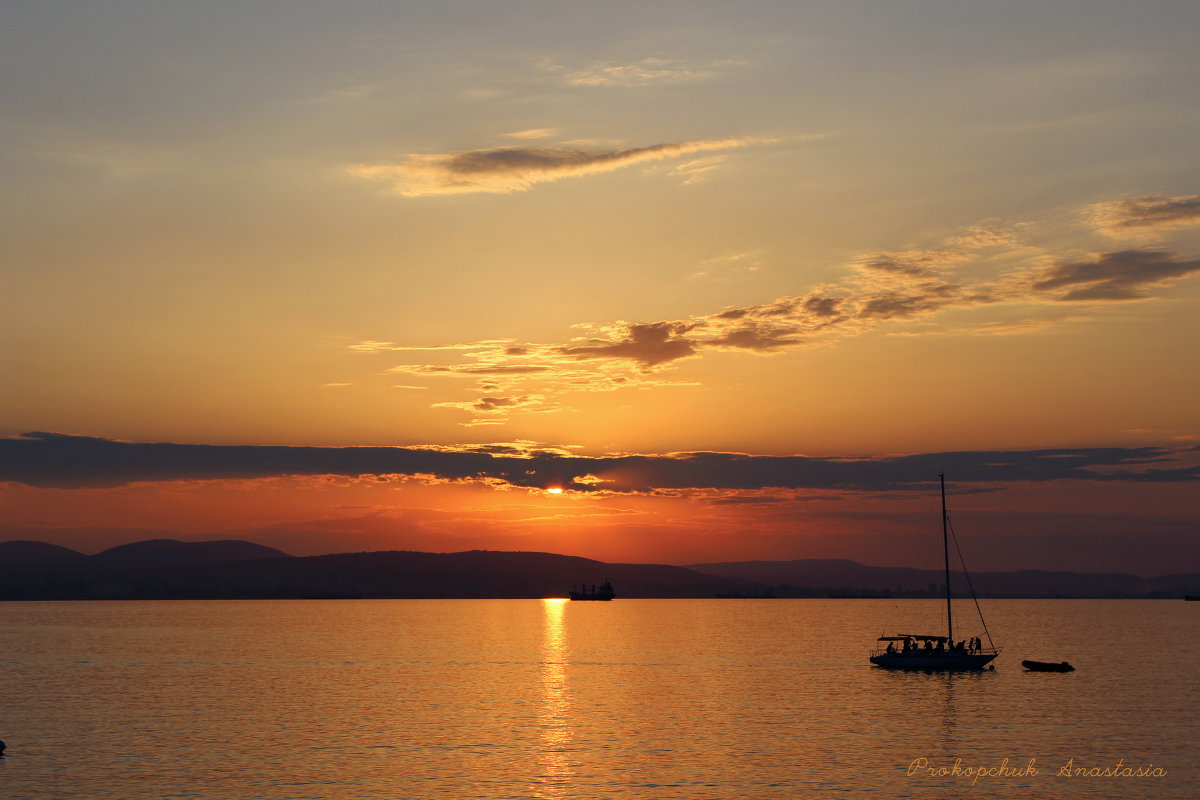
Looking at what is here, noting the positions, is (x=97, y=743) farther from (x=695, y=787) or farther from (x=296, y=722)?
(x=695, y=787)

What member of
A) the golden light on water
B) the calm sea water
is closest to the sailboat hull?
the calm sea water

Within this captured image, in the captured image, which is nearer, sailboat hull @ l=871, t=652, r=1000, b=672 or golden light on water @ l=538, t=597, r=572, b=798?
golden light on water @ l=538, t=597, r=572, b=798

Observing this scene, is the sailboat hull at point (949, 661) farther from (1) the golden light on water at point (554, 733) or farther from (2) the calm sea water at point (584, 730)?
(1) the golden light on water at point (554, 733)

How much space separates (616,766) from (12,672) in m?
101

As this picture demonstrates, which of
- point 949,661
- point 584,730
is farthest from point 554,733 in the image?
point 949,661

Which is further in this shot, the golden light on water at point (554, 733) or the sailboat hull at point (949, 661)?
the sailboat hull at point (949, 661)

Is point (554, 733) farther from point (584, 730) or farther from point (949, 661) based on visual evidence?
point (949, 661)

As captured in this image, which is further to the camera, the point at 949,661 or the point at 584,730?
the point at 949,661

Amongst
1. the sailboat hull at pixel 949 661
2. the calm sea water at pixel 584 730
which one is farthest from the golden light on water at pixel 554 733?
the sailboat hull at pixel 949 661

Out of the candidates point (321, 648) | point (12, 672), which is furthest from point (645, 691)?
point (321, 648)

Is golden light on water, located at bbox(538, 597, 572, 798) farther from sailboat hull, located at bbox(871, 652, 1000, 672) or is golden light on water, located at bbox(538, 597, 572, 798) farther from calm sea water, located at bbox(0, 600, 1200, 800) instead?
sailboat hull, located at bbox(871, 652, 1000, 672)

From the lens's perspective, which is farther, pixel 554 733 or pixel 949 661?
pixel 949 661

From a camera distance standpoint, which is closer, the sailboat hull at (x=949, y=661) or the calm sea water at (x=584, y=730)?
the calm sea water at (x=584, y=730)

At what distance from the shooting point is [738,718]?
292ft
